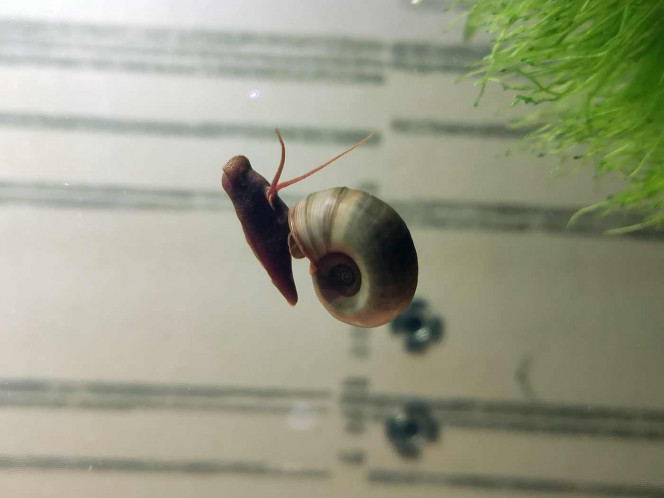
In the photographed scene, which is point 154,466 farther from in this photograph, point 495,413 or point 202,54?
point 202,54

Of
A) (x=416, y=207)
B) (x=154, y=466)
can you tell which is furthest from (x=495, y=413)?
(x=154, y=466)

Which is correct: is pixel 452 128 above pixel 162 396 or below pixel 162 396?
above

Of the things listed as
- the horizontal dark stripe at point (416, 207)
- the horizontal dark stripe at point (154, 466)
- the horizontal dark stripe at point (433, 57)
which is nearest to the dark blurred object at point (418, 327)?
the horizontal dark stripe at point (416, 207)

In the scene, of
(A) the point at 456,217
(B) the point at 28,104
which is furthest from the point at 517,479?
(B) the point at 28,104

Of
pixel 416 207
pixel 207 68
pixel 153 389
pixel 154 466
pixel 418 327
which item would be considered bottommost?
pixel 154 466

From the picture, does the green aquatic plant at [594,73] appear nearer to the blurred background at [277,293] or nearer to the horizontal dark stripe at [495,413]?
the blurred background at [277,293]

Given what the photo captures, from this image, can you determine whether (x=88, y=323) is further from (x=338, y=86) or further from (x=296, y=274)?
(x=338, y=86)
